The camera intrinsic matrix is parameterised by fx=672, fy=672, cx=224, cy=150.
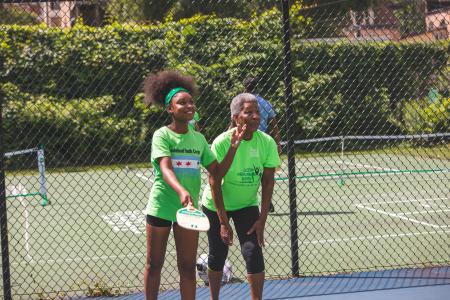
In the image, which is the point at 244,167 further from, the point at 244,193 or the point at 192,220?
the point at 192,220

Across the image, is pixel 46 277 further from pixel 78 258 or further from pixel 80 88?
pixel 80 88

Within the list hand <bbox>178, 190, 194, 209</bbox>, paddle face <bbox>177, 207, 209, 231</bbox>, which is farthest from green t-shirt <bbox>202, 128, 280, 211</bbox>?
paddle face <bbox>177, 207, 209, 231</bbox>

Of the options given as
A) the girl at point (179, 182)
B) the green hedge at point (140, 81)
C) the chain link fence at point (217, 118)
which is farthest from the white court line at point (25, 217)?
the girl at point (179, 182)

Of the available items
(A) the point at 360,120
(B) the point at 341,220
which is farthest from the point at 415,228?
(A) the point at 360,120

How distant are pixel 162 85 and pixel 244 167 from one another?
2.84ft

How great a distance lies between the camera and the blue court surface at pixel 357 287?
5.85 meters

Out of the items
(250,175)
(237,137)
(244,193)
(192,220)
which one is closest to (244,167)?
(250,175)

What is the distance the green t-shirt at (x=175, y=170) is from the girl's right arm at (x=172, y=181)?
7 centimetres

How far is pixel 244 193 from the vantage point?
16.6ft

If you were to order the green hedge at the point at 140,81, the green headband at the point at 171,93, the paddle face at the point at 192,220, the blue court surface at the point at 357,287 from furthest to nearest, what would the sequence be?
the green hedge at the point at 140,81 < the blue court surface at the point at 357,287 < the green headband at the point at 171,93 < the paddle face at the point at 192,220

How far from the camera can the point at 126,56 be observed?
18.4 m

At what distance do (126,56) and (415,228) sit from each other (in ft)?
37.7

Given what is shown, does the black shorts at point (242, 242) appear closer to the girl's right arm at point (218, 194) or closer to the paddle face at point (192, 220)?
the girl's right arm at point (218, 194)

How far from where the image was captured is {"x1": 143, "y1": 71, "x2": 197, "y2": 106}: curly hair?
16.0 feet
